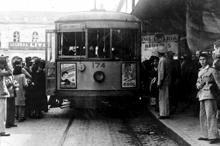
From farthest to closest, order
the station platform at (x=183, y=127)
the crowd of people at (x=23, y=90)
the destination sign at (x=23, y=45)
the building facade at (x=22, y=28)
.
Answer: the building facade at (x=22, y=28) → the destination sign at (x=23, y=45) → the crowd of people at (x=23, y=90) → the station platform at (x=183, y=127)

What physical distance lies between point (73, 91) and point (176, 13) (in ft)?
14.7

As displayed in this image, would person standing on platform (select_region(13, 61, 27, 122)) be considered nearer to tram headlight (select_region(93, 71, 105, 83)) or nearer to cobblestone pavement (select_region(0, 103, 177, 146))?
cobblestone pavement (select_region(0, 103, 177, 146))

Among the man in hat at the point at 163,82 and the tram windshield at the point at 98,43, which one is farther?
the tram windshield at the point at 98,43

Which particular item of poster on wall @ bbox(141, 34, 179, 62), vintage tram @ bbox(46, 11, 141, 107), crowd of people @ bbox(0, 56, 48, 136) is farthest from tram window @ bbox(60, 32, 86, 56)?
poster on wall @ bbox(141, 34, 179, 62)

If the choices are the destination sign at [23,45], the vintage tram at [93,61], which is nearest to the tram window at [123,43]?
the vintage tram at [93,61]

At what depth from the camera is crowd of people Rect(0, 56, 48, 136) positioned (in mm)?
10141

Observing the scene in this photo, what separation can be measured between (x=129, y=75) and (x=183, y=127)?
2.65 m

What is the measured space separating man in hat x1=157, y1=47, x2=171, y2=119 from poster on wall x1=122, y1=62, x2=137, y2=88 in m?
0.91

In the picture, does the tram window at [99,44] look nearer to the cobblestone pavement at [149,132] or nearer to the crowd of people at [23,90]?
the crowd of people at [23,90]

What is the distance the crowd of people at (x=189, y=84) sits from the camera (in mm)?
8047

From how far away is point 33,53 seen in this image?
59531mm

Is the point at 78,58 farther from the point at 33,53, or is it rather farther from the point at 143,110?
the point at 33,53

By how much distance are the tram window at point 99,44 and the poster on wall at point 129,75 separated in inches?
23.5

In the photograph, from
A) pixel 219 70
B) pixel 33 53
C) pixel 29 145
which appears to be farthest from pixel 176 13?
pixel 33 53
